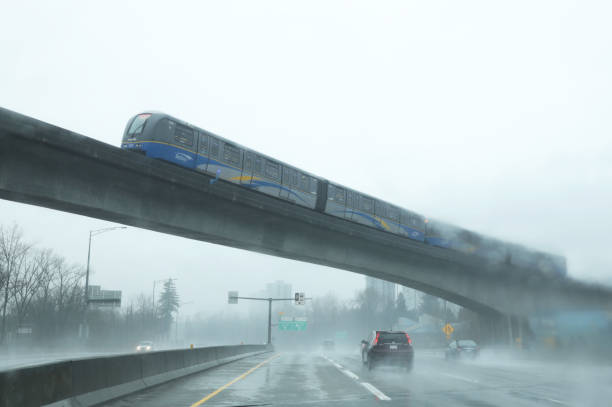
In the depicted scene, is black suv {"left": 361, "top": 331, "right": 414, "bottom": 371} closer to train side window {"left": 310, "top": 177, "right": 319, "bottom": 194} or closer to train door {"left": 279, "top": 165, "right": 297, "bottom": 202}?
train door {"left": 279, "top": 165, "right": 297, "bottom": 202}

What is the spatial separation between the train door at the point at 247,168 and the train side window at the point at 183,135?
3332 millimetres

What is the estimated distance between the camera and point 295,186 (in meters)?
29.9

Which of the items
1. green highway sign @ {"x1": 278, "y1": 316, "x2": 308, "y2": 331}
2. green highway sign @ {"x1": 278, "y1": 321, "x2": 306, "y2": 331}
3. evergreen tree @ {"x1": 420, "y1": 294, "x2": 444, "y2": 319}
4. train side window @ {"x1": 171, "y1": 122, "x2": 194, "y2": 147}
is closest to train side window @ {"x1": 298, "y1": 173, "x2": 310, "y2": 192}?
train side window @ {"x1": 171, "y1": 122, "x2": 194, "y2": 147}

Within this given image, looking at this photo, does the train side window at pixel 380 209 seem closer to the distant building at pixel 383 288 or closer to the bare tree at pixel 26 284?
the bare tree at pixel 26 284

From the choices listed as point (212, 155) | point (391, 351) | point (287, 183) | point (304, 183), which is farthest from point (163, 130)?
point (391, 351)

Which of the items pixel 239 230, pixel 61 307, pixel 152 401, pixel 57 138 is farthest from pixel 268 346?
pixel 152 401

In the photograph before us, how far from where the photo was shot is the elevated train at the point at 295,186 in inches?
928

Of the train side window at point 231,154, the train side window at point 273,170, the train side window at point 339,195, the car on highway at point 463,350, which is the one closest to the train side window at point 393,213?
the train side window at point 339,195

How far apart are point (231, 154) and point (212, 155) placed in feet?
4.08

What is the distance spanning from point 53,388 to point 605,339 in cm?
3481

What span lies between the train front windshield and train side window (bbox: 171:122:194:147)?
141cm

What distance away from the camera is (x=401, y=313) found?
149250 mm

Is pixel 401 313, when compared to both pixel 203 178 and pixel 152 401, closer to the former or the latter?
pixel 203 178

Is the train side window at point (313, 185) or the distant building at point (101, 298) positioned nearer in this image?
the train side window at point (313, 185)
